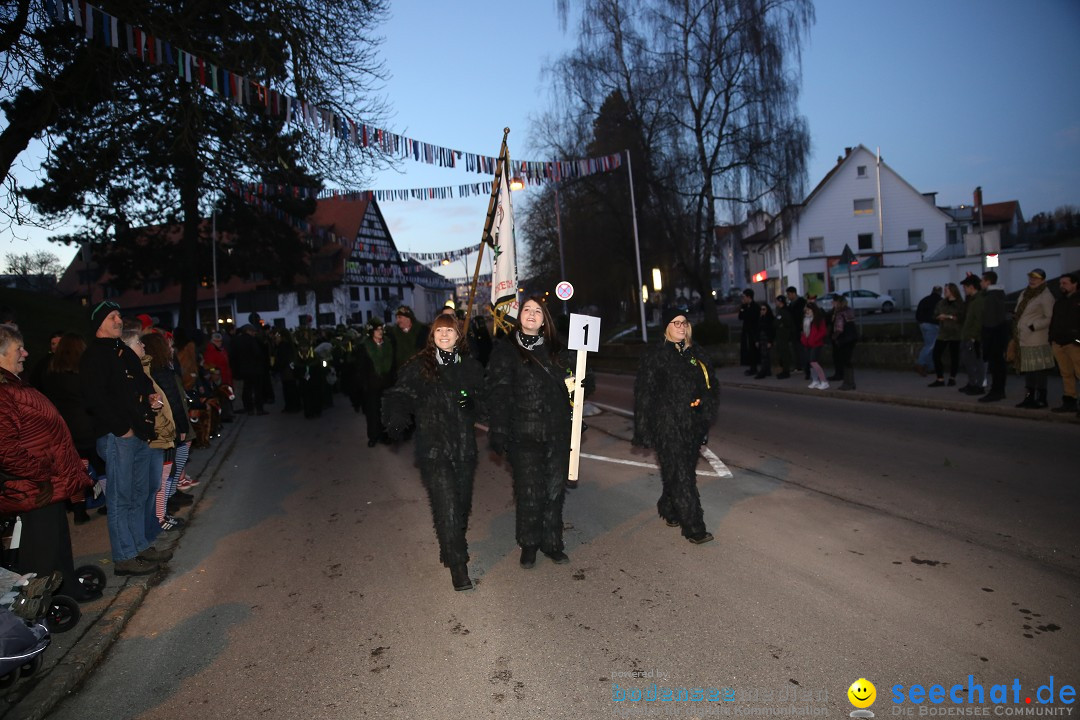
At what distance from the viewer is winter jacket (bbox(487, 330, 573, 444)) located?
5020 mm

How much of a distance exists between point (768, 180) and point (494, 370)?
24498 mm

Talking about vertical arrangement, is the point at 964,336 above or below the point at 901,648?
above

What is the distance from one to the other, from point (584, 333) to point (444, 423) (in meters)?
1.44

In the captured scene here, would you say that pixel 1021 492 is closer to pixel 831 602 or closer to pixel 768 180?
pixel 831 602

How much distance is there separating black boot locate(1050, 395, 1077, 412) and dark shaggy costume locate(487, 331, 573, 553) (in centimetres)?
800

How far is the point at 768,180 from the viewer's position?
27.0 metres

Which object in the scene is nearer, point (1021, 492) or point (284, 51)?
point (1021, 492)

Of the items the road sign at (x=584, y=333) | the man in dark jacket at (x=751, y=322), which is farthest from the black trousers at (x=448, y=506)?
the man in dark jacket at (x=751, y=322)

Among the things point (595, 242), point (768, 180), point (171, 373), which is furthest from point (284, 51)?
point (595, 242)

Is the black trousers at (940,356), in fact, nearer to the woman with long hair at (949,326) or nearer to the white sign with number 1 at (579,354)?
the woman with long hair at (949,326)

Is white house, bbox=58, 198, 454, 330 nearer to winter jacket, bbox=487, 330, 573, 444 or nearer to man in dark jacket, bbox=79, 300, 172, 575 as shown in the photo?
man in dark jacket, bbox=79, 300, 172, 575

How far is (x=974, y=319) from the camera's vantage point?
11.5 m

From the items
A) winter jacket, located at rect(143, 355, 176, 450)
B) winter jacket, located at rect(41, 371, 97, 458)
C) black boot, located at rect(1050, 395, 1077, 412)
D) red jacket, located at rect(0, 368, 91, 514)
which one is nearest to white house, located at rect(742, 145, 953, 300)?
black boot, located at rect(1050, 395, 1077, 412)

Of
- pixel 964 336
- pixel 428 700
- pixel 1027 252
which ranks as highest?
pixel 1027 252
